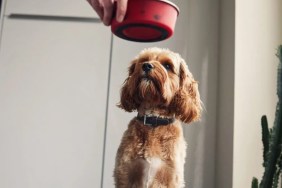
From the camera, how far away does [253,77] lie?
4.11 ft

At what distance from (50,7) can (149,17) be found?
2.80 ft

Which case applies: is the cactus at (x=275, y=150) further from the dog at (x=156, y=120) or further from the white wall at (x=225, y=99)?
the white wall at (x=225, y=99)

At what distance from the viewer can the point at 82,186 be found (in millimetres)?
1321

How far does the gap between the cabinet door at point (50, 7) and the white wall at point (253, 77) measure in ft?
2.15

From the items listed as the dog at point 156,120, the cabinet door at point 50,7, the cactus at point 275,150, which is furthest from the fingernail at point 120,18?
the cabinet door at point 50,7

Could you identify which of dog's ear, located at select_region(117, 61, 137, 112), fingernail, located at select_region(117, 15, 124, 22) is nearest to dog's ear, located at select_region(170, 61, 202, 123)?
dog's ear, located at select_region(117, 61, 137, 112)

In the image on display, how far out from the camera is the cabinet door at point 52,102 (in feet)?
4.41

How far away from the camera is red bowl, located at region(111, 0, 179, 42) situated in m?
0.76

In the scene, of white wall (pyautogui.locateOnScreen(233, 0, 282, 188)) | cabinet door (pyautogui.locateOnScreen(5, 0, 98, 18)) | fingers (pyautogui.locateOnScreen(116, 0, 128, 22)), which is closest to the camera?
fingers (pyautogui.locateOnScreen(116, 0, 128, 22))

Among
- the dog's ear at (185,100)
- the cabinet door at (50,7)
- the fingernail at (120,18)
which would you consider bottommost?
the dog's ear at (185,100)

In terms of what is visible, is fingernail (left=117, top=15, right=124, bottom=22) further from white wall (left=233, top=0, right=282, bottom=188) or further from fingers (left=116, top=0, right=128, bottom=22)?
white wall (left=233, top=0, right=282, bottom=188)

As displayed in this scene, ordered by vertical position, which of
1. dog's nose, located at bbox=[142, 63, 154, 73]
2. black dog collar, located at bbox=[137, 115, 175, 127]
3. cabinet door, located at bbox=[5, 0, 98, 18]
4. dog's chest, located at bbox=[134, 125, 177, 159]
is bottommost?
dog's chest, located at bbox=[134, 125, 177, 159]

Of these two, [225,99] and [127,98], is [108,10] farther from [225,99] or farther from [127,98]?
[225,99]

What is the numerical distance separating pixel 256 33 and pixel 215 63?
19cm
